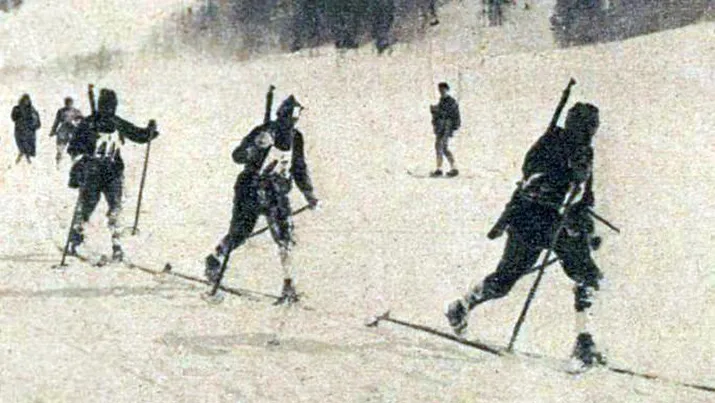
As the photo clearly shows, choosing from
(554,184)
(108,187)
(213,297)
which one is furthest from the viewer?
(108,187)

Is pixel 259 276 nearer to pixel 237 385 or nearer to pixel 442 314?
pixel 442 314

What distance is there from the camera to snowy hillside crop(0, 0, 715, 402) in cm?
511

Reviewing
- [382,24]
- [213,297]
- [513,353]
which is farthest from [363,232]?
[382,24]

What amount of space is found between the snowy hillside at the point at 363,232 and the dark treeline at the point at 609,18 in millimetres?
256

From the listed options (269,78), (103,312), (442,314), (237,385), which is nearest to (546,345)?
(442,314)

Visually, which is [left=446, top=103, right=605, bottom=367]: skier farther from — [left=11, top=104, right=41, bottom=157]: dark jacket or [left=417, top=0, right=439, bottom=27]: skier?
[left=11, top=104, right=41, bottom=157]: dark jacket

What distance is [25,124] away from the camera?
15953 millimetres

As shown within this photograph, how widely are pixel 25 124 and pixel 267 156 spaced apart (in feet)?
34.2

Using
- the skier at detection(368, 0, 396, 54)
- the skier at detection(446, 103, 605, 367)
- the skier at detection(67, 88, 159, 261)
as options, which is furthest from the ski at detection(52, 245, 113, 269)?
the skier at detection(368, 0, 396, 54)

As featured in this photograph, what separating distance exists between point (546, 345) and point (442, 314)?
95cm

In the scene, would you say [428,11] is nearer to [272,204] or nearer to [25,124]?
[25,124]

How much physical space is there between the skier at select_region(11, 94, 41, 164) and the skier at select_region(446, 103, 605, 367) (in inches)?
470

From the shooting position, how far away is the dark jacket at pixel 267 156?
6.75 meters

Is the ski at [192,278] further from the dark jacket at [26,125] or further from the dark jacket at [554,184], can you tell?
the dark jacket at [26,125]
